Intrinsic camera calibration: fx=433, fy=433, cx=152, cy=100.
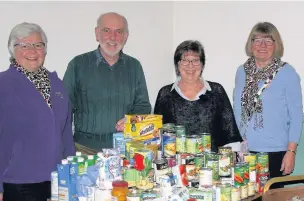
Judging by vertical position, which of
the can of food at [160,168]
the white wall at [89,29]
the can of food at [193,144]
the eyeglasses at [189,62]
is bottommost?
the can of food at [160,168]

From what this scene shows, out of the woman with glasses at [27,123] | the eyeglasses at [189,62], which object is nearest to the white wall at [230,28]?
the eyeglasses at [189,62]

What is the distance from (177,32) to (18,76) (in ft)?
7.30

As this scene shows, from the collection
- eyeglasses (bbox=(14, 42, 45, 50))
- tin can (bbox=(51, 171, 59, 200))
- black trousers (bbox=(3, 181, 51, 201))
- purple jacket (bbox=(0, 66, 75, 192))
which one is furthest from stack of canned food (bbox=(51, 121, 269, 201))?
eyeglasses (bbox=(14, 42, 45, 50))

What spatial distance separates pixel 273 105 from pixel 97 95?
3.80 ft

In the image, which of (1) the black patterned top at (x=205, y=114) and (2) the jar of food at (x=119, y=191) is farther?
(1) the black patterned top at (x=205, y=114)

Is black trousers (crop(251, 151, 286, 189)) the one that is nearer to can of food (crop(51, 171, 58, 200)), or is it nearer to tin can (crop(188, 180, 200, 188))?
tin can (crop(188, 180, 200, 188))

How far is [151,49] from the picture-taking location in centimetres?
404

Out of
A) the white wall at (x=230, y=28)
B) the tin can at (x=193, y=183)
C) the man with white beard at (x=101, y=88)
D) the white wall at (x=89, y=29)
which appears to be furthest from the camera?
the white wall at (x=230, y=28)

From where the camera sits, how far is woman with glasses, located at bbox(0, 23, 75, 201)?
2285mm

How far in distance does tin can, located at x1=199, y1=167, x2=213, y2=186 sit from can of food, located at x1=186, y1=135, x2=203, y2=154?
0.63 ft

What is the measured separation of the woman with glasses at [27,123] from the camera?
2.29 metres

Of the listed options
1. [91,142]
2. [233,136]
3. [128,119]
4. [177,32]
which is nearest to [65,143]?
[91,142]

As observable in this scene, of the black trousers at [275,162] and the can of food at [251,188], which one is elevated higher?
the black trousers at [275,162]

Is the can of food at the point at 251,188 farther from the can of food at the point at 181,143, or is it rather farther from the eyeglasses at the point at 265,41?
the eyeglasses at the point at 265,41
